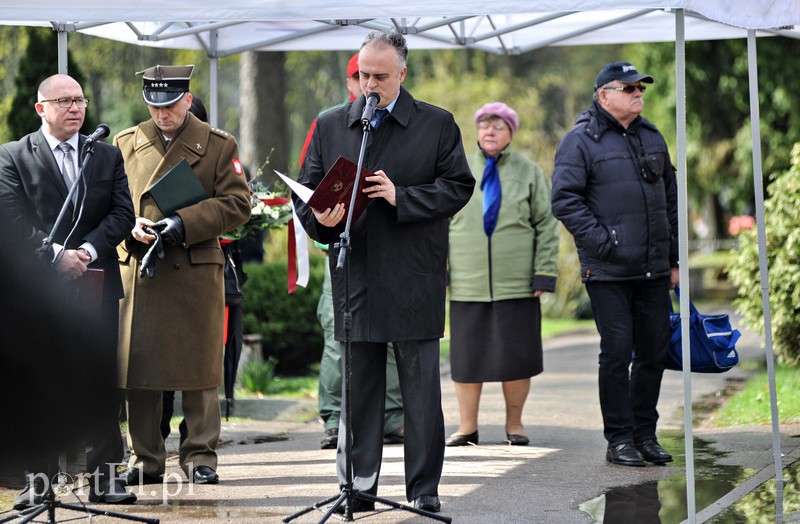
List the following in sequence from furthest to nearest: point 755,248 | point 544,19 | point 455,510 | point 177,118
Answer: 1. point 755,248
2. point 544,19
3. point 177,118
4. point 455,510

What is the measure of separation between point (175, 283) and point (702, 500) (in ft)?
9.96

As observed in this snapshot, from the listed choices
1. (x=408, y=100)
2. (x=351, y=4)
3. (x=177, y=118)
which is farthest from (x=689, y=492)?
(x=177, y=118)

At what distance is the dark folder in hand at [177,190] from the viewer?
259 inches

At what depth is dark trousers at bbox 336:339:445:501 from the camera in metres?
5.94

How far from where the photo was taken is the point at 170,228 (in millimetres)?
6504

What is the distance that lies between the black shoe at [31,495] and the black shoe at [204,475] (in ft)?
3.27

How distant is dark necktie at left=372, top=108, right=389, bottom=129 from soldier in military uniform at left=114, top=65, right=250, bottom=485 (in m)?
1.22

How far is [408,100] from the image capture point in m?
5.96

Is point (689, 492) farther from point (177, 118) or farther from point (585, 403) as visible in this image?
point (585, 403)

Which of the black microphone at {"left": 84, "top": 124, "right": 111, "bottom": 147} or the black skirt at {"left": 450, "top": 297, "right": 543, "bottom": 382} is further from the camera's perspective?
the black skirt at {"left": 450, "top": 297, "right": 543, "bottom": 382}

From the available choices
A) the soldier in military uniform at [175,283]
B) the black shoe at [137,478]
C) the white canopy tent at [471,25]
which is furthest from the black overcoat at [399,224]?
the black shoe at [137,478]

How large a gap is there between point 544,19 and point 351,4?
253cm

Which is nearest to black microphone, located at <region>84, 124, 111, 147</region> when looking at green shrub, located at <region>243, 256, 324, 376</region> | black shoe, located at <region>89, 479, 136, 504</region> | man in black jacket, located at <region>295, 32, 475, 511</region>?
man in black jacket, located at <region>295, 32, 475, 511</region>

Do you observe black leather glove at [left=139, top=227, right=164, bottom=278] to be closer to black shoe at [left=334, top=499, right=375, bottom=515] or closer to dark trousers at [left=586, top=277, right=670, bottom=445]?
black shoe at [left=334, top=499, right=375, bottom=515]
